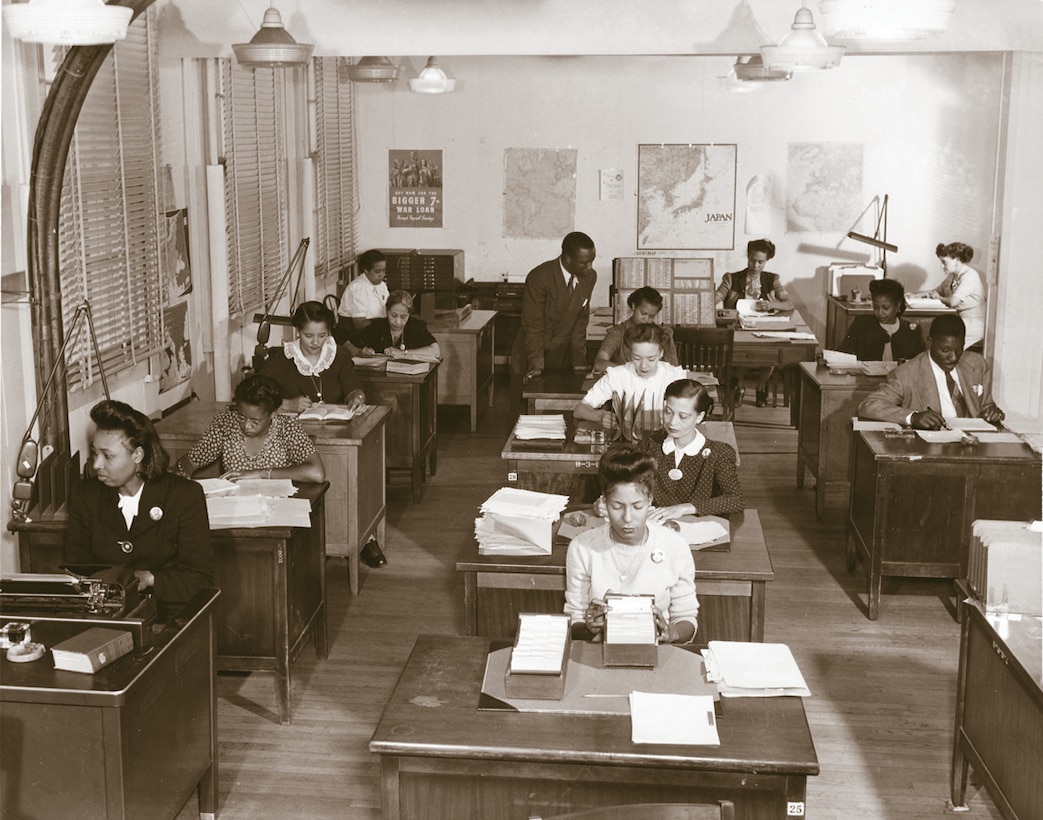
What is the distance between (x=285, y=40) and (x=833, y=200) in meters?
7.90

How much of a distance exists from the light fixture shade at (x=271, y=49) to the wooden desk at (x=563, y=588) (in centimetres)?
278

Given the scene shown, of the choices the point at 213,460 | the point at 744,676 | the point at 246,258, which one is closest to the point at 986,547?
the point at 744,676

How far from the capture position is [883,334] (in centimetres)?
965

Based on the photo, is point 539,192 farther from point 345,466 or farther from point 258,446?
point 258,446

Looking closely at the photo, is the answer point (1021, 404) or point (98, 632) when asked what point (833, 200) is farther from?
point (98, 632)

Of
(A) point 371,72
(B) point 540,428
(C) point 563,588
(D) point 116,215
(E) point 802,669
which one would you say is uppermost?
(A) point 371,72

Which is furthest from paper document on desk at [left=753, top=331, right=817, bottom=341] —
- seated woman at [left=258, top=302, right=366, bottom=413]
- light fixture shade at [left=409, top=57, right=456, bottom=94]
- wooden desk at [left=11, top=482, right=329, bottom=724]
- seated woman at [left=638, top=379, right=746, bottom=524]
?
wooden desk at [left=11, top=482, right=329, bottom=724]

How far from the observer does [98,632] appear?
3842 millimetres

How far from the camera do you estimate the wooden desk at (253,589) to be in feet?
16.7

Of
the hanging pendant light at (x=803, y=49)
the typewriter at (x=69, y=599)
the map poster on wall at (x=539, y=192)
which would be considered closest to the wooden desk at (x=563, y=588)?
the typewriter at (x=69, y=599)

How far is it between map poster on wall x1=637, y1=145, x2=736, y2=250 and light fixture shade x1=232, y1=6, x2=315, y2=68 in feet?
23.4

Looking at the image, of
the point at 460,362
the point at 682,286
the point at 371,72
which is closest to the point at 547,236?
the point at 460,362

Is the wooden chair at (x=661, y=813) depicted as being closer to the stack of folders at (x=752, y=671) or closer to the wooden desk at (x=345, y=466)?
the stack of folders at (x=752, y=671)

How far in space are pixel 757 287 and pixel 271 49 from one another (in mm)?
6580
